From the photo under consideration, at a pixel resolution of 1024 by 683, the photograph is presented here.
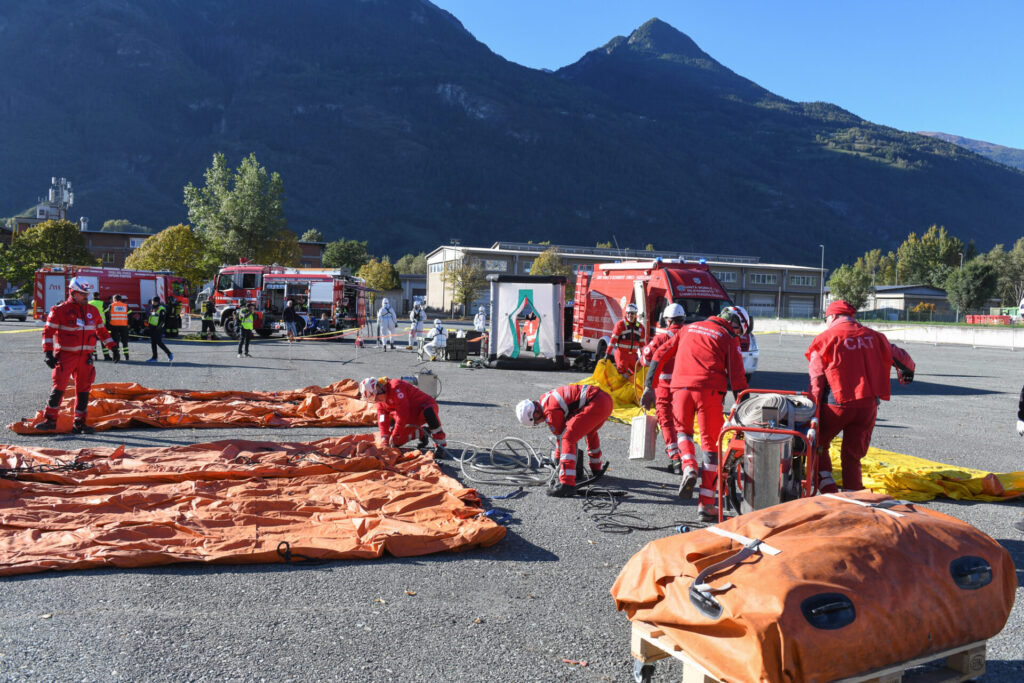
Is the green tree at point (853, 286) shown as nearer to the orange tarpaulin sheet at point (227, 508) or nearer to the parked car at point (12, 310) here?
the parked car at point (12, 310)

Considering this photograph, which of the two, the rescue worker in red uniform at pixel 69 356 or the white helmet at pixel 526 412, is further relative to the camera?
the rescue worker in red uniform at pixel 69 356

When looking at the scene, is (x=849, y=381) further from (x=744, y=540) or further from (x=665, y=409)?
(x=744, y=540)

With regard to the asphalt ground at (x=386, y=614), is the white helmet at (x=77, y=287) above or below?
above

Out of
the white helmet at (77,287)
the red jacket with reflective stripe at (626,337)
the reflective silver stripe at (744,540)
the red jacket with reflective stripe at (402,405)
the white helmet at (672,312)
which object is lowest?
the red jacket with reflective stripe at (402,405)

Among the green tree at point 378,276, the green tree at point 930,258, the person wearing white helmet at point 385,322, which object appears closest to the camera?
the person wearing white helmet at point 385,322

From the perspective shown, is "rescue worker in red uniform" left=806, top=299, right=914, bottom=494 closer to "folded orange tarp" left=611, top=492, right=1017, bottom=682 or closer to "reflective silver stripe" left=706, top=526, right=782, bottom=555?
"folded orange tarp" left=611, top=492, right=1017, bottom=682

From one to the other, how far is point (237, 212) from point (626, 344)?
45594 millimetres

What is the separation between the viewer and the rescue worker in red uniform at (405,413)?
8.00m

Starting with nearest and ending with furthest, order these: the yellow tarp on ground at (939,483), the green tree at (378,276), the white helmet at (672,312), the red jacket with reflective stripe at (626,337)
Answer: the yellow tarp on ground at (939,483), the white helmet at (672,312), the red jacket with reflective stripe at (626,337), the green tree at (378,276)

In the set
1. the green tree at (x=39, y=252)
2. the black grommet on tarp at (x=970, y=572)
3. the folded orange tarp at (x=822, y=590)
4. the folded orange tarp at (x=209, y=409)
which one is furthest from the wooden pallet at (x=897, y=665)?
the green tree at (x=39, y=252)

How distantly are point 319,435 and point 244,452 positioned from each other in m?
1.86

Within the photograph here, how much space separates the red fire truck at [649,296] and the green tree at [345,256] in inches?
3274

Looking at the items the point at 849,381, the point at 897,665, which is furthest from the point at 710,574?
the point at 849,381

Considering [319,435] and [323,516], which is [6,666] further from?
[319,435]
